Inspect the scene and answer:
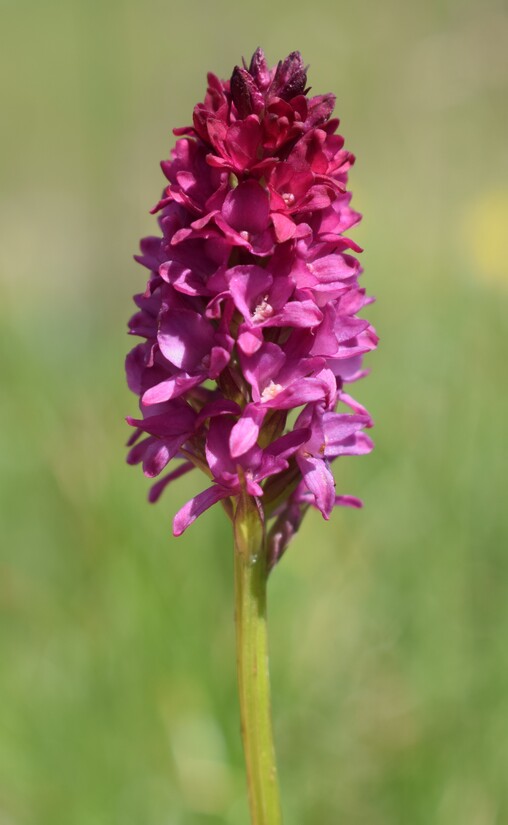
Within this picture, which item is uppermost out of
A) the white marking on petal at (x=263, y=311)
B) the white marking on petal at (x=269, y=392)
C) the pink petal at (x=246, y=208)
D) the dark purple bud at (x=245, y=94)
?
the dark purple bud at (x=245, y=94)

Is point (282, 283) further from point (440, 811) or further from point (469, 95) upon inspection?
point (469, 95)

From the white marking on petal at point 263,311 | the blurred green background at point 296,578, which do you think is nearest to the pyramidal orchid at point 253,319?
the white marking on petal at point 263,311

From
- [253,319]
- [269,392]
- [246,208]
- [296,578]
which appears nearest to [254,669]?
[269,392]

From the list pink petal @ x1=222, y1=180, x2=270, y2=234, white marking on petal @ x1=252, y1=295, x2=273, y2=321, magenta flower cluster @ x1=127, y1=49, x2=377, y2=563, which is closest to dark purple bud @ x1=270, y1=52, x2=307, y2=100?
magenta flower cluster @ x1=127, y1=49, x2=377, y2=563

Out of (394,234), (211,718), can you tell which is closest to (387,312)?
(394,234)

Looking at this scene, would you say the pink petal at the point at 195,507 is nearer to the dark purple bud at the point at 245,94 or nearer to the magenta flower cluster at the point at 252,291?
the magenta flower cluster at the point at 252,291

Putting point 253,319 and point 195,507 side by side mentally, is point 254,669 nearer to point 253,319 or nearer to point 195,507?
Result: point 195,507
